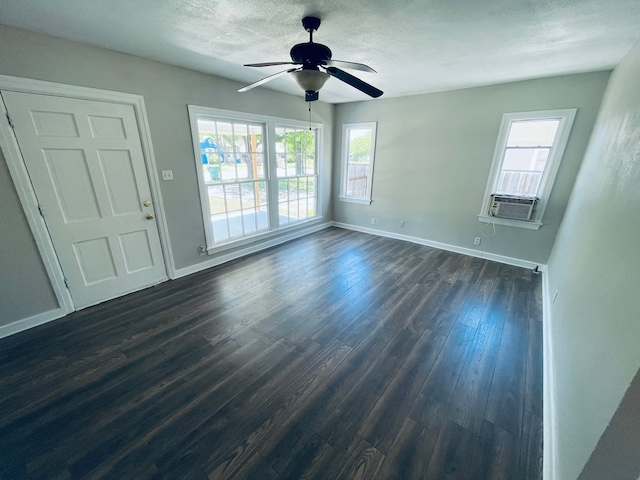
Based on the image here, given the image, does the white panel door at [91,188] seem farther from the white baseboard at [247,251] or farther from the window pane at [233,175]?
the window pane at [233,175]

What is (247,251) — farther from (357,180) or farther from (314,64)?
(314,64)

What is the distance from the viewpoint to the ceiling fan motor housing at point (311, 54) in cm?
168

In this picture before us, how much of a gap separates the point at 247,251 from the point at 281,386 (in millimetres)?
2640

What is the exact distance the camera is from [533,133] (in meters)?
3.28

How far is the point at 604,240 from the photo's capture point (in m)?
1.42

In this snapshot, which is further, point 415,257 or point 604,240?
point 415,257

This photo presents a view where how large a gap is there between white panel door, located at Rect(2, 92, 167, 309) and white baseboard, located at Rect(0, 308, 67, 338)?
6.0 inches

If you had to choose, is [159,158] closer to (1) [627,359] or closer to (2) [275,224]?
(2) [275,224]

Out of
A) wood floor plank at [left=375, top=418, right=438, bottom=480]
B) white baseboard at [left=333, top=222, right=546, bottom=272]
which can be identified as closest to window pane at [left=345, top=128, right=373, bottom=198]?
white baseboard at [left=333, top=222, right=546, bottom=272]

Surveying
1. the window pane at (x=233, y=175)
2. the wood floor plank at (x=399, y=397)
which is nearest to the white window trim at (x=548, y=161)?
the wood floor plank at (x=399, y=397)

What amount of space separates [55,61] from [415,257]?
464 centimetres

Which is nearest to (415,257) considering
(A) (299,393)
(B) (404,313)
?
(B) (404,313)

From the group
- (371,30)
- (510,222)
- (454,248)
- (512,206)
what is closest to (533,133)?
(512,206)

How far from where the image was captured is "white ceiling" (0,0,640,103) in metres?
1.59
